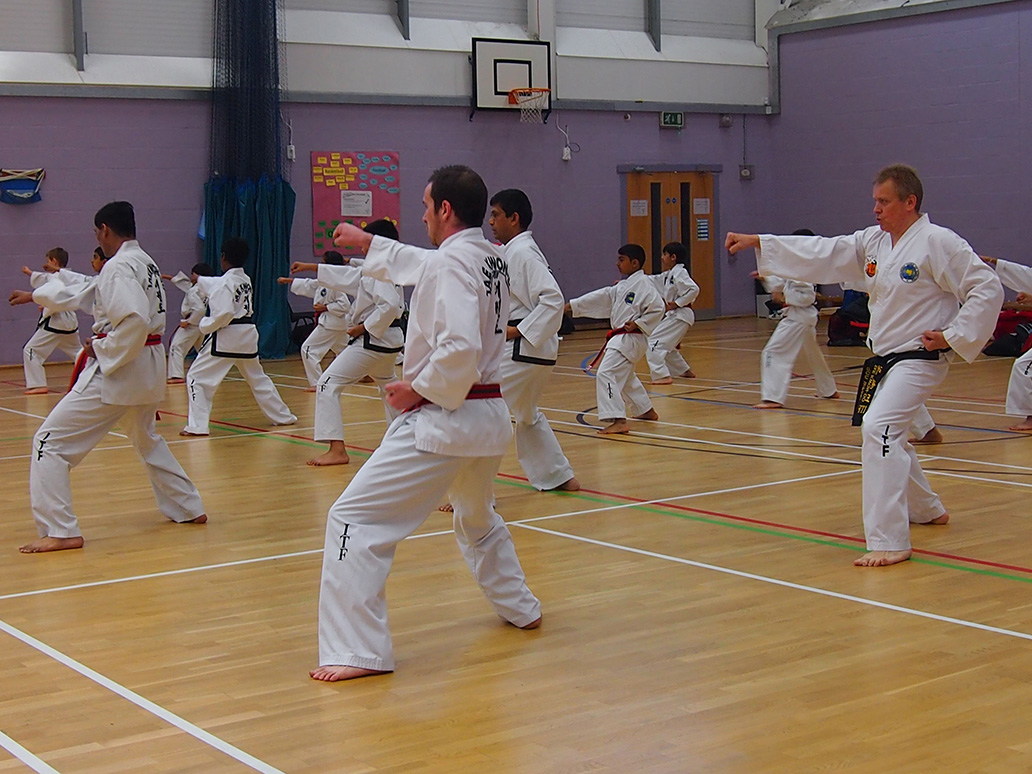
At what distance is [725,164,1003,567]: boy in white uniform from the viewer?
563cm

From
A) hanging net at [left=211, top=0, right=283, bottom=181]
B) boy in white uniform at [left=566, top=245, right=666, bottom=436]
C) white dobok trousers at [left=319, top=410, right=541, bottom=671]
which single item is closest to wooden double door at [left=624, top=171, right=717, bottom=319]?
hanging net at [left=211, top=0, right=283, bottom=181]

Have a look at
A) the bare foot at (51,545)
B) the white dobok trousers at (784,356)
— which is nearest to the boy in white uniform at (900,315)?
the bare foot at (51,545)

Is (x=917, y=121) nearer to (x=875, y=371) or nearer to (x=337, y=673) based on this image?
(x=875, y=371)

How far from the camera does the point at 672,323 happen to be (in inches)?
537

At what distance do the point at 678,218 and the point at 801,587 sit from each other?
15.8m

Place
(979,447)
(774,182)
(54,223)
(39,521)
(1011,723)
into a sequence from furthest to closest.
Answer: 1. (774,182)
2. (54,223)
3. (979,447)
4. (39,521)
5. (1011,723)

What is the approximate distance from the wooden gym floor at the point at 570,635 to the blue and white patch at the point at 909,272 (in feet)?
4.07

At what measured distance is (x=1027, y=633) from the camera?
4.54m

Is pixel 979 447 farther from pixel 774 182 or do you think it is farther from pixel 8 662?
pixel 774 182

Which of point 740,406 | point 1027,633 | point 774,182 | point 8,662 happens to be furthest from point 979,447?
point 774,182

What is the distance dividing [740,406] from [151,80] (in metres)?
9.05

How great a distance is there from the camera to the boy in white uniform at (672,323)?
1327 centimetres

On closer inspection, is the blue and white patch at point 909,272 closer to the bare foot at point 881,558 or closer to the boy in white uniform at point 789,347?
the bare foot at point 881,558

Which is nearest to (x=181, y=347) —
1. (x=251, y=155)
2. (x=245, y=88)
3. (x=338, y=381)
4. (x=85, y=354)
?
(x=251, y=155)
